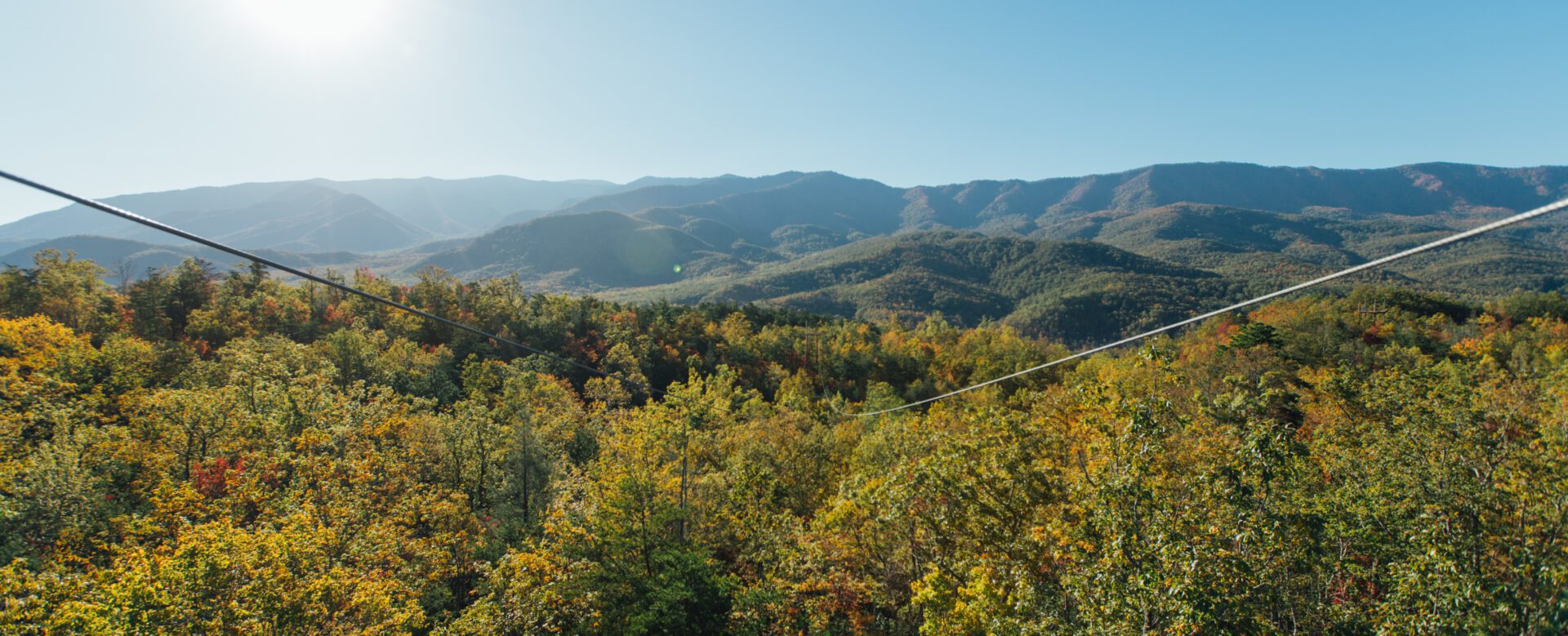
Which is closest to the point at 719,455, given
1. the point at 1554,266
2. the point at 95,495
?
the point at 95,495

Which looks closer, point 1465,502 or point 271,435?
point 1465,502

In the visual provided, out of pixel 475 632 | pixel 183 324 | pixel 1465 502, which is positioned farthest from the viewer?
pixel 183 324

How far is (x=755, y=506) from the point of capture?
26.3 metres

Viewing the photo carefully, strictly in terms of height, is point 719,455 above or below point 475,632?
below

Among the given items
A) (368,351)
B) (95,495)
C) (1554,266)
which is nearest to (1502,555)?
(95,495)

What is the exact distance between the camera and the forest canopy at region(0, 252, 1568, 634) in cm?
1017

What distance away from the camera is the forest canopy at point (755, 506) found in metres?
10.2

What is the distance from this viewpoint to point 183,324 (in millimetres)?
60031

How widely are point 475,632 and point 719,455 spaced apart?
21.1 metres

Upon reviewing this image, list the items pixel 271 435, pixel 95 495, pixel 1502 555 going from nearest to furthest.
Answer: pixel 1502 555 → pixel 95 495 → pixel 271 435

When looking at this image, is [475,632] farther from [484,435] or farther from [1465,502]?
[1465,502]

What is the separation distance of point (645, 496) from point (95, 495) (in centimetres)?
2314

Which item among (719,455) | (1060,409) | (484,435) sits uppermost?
(1060,409)

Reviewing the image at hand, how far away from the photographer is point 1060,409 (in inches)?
945
